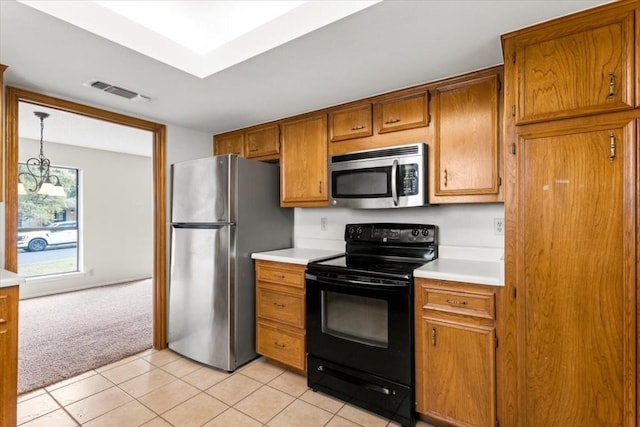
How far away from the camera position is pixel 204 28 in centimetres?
196

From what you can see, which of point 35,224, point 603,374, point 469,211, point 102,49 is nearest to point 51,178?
point 35,224

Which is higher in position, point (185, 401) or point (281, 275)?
point (281, 275)

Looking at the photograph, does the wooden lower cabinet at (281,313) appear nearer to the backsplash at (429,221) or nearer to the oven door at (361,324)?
the oven door at (361,324)

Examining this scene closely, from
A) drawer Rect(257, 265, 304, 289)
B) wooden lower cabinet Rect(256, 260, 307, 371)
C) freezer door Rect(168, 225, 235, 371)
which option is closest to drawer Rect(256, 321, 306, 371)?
wooden lower cabinet Rect(256, 260, 307, 371)

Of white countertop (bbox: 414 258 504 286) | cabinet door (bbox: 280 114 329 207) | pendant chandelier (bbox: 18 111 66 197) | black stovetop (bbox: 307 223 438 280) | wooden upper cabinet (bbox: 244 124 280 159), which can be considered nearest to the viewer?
white countertop (bbox: 414 258 504 286)

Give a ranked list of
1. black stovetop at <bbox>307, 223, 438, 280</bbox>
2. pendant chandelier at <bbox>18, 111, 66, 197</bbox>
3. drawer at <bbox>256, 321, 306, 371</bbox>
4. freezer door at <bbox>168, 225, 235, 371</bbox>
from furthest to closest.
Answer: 1. pendant chandelier at <bbox>18, 111, 66, 197</bbox>
2. freezer door at <bbox>168, 225, 235, 371</bbox>
3. drawer at <bbox>256, 321, 306, 371</bbox>
4. black stovetop at <bbox>307, 223, 438, 280</bbox>

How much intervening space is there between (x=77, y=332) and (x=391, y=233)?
3.42 m

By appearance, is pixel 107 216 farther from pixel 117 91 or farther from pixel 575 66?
pixel 575 66

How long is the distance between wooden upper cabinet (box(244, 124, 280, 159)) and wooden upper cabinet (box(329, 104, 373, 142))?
24.1 inches

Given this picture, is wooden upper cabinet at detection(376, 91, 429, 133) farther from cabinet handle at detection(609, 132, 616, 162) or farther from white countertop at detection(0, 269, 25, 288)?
white countertop at detection(0, 269, 25, 288)

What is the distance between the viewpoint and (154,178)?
3053 mm

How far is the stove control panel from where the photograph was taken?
2373mm

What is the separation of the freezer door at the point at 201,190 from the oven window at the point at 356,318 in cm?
105

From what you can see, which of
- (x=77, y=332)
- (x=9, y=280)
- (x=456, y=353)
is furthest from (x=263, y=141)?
(x=77, y=332)
